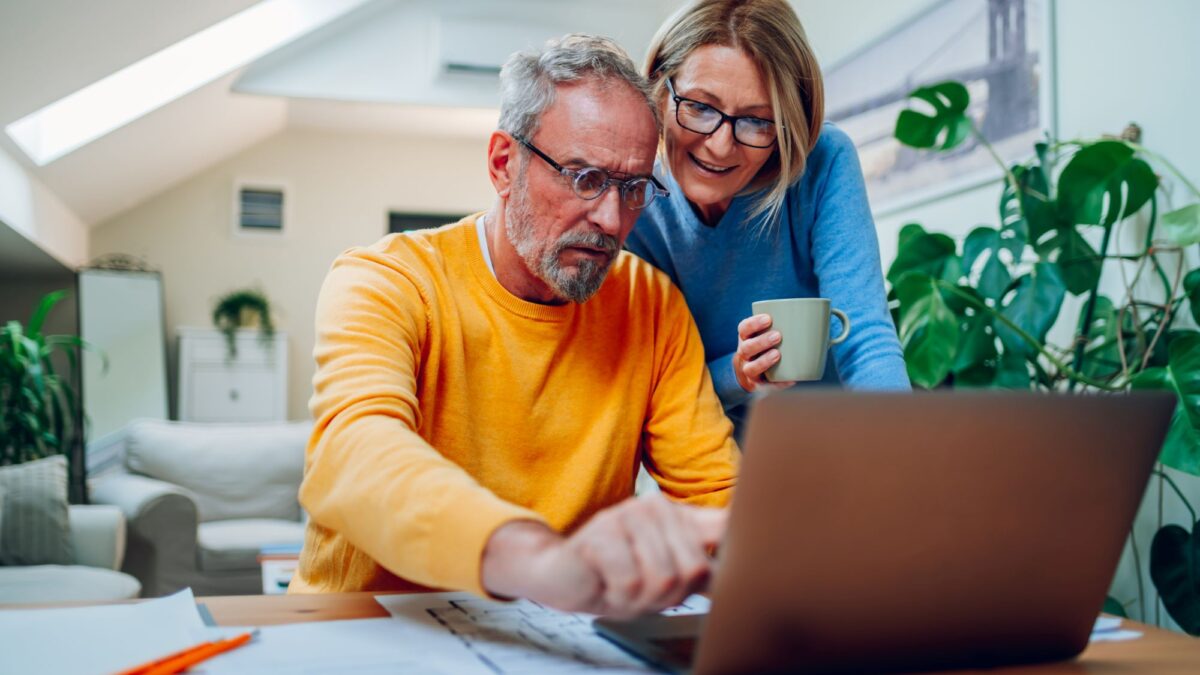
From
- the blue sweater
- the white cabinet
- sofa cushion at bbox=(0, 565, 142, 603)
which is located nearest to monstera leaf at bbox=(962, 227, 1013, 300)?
the blue sweater

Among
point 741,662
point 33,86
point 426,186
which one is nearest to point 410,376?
point 741,662

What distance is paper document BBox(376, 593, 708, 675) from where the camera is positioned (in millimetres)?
640

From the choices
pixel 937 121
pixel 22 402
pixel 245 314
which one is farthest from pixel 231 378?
pixel 937 121

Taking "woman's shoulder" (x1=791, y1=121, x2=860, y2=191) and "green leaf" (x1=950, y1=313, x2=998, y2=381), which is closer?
"woman's shoulder" (x1=791, y1=121, x2=860, y2=191)

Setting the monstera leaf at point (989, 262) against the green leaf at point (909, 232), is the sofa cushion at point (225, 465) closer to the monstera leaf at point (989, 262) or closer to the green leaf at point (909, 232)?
the green leaf at point (909, 232)

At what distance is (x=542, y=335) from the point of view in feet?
3.97

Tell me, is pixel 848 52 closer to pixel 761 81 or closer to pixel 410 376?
pixel 761 81

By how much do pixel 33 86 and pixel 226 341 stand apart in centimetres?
286

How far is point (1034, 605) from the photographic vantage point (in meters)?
0.63

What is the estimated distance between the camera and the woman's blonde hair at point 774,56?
1.23 m

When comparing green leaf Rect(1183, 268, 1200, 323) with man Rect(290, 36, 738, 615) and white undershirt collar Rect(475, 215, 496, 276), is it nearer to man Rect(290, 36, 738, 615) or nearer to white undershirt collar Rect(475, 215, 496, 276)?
man Rect(290, 36, 738, 615)

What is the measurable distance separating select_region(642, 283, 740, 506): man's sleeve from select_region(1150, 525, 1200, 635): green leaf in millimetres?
1215

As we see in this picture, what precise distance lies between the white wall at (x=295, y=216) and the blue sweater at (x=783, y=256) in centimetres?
577

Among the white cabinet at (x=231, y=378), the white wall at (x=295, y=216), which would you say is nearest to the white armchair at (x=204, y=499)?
the white cabinet at (x=231, y=378)
